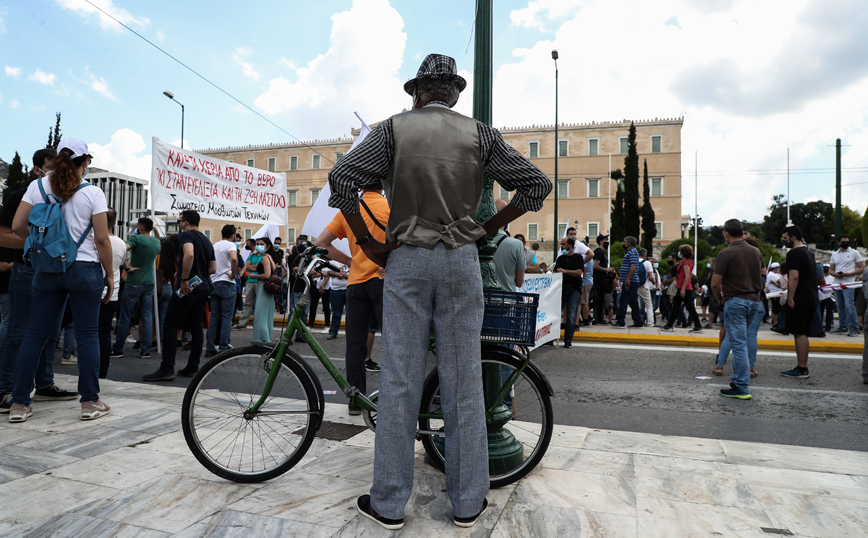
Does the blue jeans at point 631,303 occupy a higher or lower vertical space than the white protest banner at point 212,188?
lower

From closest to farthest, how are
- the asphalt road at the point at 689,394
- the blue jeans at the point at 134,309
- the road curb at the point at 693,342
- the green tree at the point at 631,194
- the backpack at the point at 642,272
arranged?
the asphalt road at the point at 689,394 → the blue jeans at the point at 134,309 → the road curb at the point at 693,342 → the backpack at the point at 642,272 → the green tree at the point at 631,194

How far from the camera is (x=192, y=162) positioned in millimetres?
9812

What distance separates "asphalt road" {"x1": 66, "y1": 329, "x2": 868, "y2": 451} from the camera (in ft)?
15.9

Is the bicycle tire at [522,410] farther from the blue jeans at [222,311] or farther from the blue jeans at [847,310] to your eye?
the blue jeans at [847,310]

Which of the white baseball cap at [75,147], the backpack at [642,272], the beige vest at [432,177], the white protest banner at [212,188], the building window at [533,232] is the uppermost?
the building window at [533,232]

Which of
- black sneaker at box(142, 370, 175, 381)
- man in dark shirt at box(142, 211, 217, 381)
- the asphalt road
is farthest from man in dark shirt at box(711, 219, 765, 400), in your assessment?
black sneaker at box(142, 370, 175, 381)

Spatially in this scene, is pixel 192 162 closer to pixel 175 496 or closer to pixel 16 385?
pixel 16 385

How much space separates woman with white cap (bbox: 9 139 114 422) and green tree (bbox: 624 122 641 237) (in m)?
50.4

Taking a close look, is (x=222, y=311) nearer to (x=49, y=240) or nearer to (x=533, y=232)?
(x=49, y=240)

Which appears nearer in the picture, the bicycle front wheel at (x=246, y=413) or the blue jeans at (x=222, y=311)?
the bicycle front wheel at (x=246, y=413)

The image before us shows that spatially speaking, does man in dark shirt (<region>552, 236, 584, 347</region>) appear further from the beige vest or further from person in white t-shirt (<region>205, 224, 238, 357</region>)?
the beige vest

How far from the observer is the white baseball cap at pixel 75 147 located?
13.8ft

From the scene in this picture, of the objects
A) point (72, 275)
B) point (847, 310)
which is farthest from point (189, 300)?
point (847, 310)

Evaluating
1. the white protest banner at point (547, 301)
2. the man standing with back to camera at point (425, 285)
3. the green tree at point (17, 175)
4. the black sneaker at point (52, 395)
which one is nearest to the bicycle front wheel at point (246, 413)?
the man standing with back to camera at point (425, 285)
